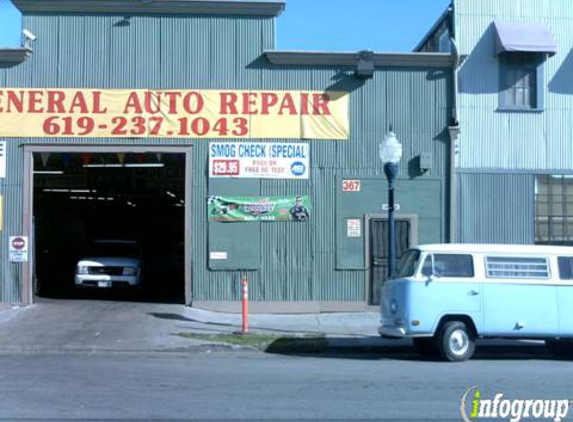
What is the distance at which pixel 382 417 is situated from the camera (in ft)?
28.9

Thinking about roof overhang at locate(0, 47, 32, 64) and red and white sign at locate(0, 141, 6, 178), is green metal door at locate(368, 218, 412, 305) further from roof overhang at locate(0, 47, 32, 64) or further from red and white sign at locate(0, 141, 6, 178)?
roof overhang at locate(0, 47, 32, 64)

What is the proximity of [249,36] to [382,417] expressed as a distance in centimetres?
1323

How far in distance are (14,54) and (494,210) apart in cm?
1227

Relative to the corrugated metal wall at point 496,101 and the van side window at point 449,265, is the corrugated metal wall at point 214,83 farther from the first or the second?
the van side window at point 449,265

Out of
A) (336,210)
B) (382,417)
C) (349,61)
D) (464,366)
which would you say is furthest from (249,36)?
(382,417)

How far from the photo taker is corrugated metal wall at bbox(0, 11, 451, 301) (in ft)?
65.5

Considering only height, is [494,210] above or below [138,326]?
above

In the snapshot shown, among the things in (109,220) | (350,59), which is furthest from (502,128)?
(109,220)

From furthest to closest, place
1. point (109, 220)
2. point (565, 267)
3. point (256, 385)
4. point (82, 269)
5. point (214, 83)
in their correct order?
1. point (109, 220)
2. point (82, 269)
3. point (214, 83)
4. point (565, 267)
5. point (256, 385)

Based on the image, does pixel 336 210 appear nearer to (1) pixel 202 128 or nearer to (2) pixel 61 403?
(1) pixel 202 128

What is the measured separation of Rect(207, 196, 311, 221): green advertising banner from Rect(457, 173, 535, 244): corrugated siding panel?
412 centimetres

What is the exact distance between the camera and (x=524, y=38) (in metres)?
20.2

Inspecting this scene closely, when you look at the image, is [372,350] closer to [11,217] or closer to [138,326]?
[138,326]

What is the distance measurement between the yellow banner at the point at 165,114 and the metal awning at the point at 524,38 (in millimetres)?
4367
